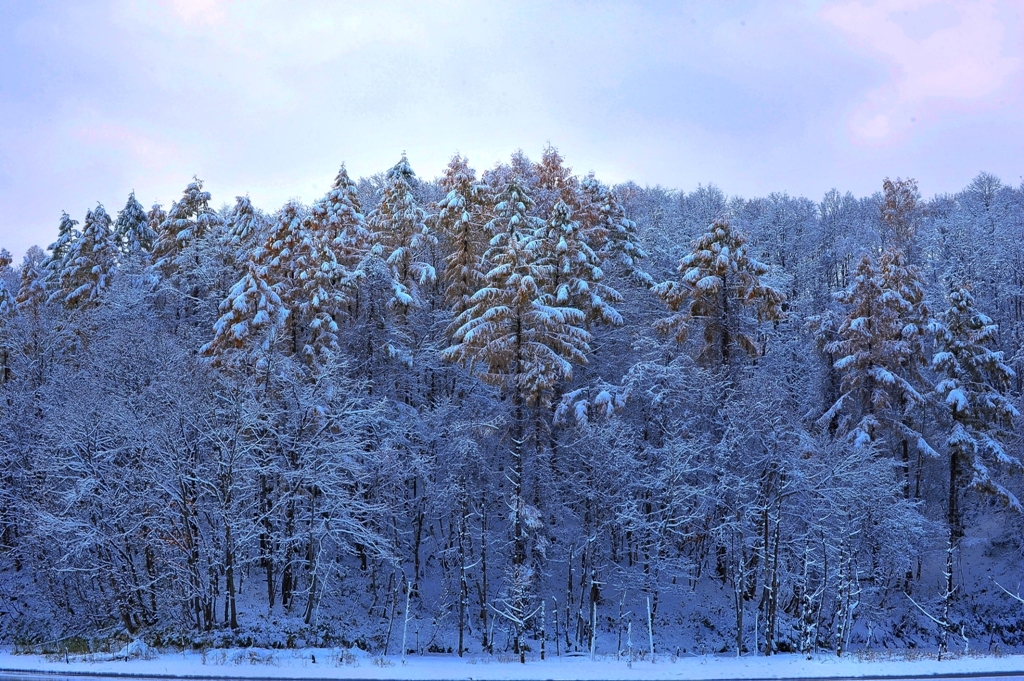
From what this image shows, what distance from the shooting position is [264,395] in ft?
91.6

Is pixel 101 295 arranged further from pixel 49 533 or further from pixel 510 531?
pixel 510 531

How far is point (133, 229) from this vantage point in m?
55.6

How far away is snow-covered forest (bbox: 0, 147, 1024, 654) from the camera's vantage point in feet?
88.2

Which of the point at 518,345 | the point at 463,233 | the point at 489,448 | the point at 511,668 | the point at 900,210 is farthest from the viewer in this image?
the point at 900,210

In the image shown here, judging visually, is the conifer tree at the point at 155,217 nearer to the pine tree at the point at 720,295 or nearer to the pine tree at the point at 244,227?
the pine tree at the point at 244,227

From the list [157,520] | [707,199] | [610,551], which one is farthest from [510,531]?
[707,199]

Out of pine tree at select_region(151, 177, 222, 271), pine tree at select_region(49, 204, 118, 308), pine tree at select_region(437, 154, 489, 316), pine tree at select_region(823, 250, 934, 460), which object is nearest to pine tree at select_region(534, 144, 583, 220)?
pine tree at select_region(437, 154, 489, 316)

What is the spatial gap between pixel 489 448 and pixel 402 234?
606 inches

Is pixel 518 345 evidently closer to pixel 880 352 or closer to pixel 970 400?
pixel 880 352

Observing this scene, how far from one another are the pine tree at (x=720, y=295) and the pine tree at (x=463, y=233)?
9279 mm

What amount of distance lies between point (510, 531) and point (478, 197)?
17990 mm

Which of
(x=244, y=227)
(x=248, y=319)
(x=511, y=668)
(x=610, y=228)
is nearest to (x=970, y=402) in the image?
(x=610, y=228)

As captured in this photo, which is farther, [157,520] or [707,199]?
[707,199]

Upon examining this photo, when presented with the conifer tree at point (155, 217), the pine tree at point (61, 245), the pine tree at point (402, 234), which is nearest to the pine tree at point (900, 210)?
the pine tree at point (402, 234)
